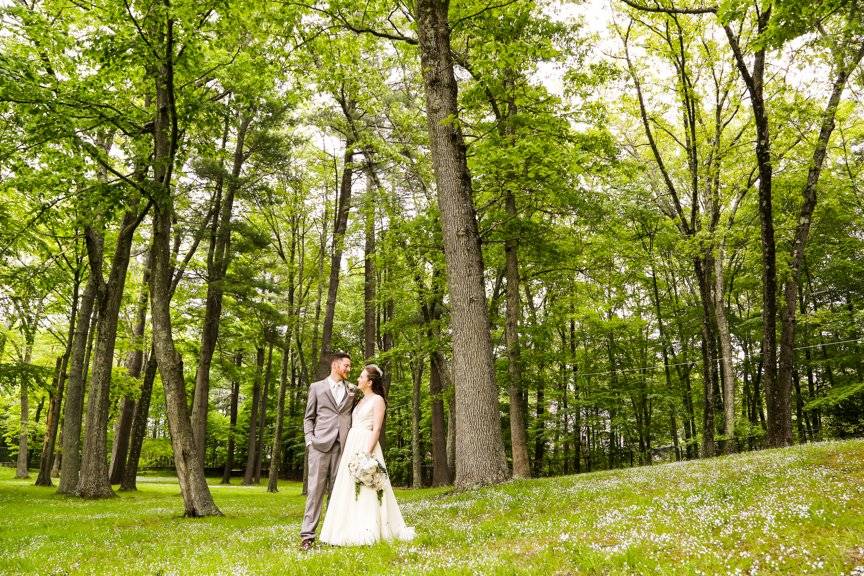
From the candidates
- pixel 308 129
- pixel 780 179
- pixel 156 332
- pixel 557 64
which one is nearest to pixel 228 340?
pixel 308 129

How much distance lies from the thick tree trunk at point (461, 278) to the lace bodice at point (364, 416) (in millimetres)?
4426

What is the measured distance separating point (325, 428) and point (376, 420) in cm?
76

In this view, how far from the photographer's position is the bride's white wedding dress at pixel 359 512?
23.1 ft

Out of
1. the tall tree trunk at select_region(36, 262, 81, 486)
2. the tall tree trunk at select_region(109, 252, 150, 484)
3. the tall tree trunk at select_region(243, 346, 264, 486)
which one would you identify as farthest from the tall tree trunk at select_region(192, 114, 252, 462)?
the tall tree trunk at select_region(243, 346, 264, 486)

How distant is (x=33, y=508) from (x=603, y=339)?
32.7 metres

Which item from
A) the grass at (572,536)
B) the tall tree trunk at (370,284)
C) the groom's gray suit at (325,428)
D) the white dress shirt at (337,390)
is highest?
the tall tree trunk at (370,284)

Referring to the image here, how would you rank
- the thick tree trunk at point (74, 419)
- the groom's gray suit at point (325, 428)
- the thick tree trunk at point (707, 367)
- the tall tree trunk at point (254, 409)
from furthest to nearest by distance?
1. the tall tree trunk at point (254, 409)
2. the thick tree trunk at point (707, 367)
3. the thick tree trunk at point (74, 419)
4. the groom's gray suit at point (325, 428)

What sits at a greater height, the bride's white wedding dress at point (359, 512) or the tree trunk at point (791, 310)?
the tree trunk at point (791, 310)

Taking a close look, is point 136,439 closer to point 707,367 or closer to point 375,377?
point 375,377

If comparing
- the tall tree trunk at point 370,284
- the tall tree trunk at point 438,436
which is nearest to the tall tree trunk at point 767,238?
the tall tree trunk at point 438,436

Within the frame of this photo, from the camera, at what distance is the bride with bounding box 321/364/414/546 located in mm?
7074

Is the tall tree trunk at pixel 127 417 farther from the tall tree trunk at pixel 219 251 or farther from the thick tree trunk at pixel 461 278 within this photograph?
the thick tree trunk at pixel 461 278

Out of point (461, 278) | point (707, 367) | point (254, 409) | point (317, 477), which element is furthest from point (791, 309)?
point (254, 409)

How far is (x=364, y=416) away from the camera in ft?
24.7
